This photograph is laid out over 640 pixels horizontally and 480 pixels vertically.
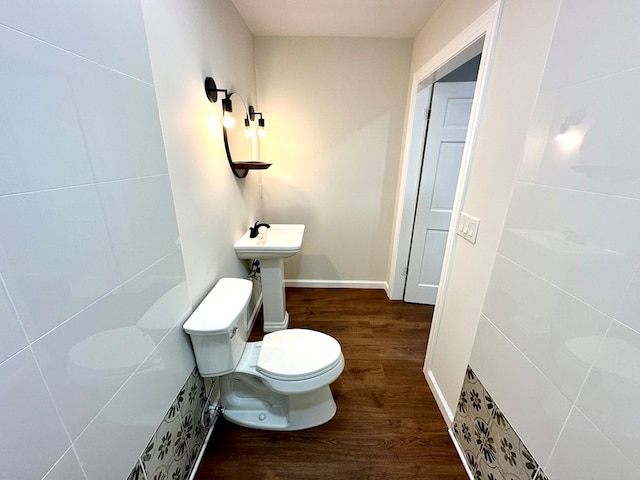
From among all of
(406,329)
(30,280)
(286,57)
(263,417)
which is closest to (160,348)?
(30,280)

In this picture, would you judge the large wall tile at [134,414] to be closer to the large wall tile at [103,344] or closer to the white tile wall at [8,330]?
the large wall tile at [103,344]

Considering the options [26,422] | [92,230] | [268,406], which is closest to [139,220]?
[92,230]

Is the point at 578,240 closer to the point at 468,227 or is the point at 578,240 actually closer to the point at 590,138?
the point at 590,138

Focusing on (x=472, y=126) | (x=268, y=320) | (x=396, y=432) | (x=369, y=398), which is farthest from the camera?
(x=268, y=320)

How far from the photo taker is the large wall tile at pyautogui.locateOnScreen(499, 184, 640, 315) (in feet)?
2.12

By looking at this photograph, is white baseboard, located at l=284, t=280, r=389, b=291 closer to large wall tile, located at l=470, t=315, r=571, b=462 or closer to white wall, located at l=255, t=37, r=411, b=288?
white wall, located at l=255, t=37, r=411, b=288

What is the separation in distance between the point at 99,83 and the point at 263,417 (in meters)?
1.62

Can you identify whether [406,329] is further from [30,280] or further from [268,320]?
[30,280]

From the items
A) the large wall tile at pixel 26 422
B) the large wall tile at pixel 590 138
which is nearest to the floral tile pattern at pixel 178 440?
the large wall tile at pixel 26 422

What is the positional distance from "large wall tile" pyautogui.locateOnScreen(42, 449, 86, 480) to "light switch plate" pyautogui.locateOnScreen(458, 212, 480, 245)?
5.06 ft

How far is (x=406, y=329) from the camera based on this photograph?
227 centimetres

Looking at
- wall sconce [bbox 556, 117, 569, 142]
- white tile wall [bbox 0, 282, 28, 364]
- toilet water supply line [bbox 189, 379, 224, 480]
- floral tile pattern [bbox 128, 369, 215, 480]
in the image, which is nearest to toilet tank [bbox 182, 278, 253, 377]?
floral tile pattern [bbox 128, 369, 215, 480]

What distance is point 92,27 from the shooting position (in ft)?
2.21

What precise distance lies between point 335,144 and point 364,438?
86.0 inches
